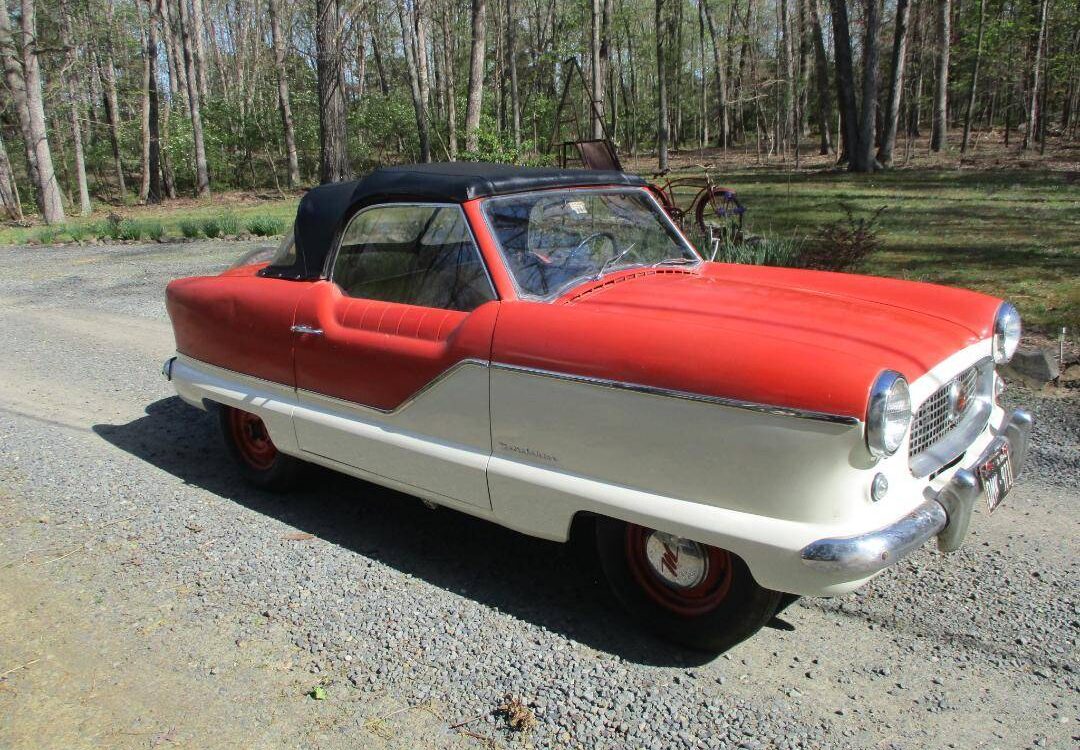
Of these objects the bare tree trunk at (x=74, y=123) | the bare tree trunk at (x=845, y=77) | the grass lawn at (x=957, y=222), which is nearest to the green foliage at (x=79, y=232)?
the grass lawn at (x=957, y=222)

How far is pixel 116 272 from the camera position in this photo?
1239cm

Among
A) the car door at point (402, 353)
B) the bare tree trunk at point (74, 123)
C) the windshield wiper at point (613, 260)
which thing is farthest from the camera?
the bare tree trunk at point (74, 123)

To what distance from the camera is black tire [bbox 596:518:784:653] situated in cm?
283

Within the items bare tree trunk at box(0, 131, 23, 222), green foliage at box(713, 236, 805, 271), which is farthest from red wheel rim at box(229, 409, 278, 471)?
bare tree trunk at box(0, 131, 23, 222)

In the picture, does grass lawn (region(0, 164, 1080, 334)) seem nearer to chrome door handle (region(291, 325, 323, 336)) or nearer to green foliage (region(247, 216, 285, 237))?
green foliage (region(247, 216, 285, 237))

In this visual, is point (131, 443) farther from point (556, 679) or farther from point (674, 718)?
point (674, 718)

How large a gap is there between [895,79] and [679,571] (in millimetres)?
21107

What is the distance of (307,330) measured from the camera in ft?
12.9

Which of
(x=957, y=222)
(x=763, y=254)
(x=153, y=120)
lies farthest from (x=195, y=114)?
(x=763, y=254)

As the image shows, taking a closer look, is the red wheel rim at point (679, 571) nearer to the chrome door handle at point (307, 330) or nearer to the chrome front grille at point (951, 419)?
Answer: the chrome front grille at point (951, 419)

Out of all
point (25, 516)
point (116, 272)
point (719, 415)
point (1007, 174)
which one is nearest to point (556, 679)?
point (719, 415)

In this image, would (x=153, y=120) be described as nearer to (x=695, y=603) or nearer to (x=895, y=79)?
(x=895, y=79)

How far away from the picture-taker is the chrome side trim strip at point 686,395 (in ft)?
8.16

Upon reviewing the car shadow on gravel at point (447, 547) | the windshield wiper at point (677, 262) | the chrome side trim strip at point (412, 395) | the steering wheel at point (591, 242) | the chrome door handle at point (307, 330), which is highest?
the steering wheel at point (591, 242)
